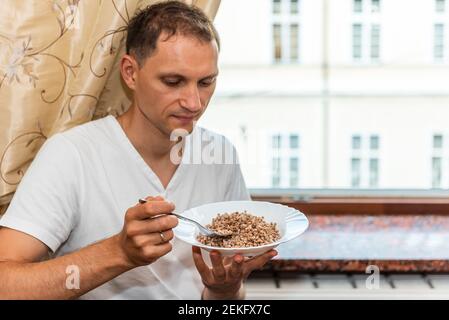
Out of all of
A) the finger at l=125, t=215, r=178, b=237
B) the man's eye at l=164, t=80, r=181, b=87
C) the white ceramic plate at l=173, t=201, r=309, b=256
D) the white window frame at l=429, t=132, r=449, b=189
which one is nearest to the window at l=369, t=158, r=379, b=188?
the white window frame at l=429, t=132, r=449, b=189

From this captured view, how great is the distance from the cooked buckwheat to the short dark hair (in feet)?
1.00

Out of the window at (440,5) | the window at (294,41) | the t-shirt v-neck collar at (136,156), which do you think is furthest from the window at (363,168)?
→ the t-shirt v-neck collar at (136,156)

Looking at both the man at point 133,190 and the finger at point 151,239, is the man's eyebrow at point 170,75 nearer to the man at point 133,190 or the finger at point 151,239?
the man at point 133,190

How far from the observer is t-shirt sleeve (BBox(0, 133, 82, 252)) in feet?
3.16

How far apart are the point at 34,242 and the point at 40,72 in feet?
1.26

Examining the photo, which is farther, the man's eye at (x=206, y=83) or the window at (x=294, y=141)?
the window at (x=294, y=141)

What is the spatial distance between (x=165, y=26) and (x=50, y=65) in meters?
0.32

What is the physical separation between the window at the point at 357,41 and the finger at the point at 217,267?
71cm

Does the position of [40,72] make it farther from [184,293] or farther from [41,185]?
[184,293]

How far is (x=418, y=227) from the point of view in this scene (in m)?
1.37

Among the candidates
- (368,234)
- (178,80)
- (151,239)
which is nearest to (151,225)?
(151,239)

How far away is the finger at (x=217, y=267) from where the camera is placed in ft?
3.01

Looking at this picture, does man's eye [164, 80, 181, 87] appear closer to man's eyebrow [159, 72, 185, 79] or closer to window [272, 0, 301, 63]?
man's eyebrow [159, 72, 185, 79]
